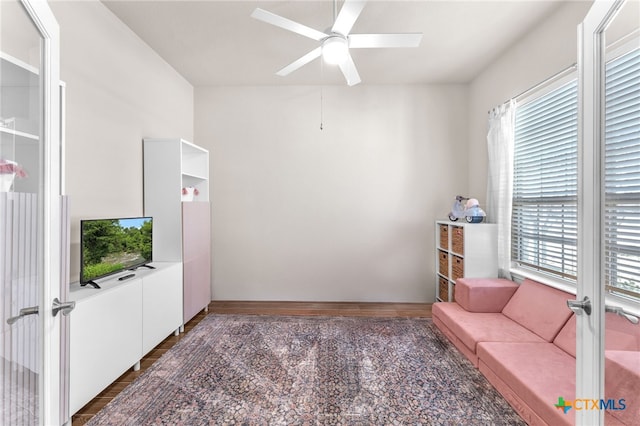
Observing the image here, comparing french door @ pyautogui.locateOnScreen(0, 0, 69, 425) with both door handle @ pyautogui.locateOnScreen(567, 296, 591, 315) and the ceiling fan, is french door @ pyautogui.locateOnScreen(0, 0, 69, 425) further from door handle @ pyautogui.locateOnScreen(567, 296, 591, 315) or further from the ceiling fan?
door handle @ pyautogui.locateOnScreen(567, 296, 591, 315)

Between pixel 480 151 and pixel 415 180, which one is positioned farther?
pixel 415 180

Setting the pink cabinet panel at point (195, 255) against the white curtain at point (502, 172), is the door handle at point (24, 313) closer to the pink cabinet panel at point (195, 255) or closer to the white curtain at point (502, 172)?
the pink cabinet panel at point (195, 255)

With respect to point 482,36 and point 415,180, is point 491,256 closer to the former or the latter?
point 415,180

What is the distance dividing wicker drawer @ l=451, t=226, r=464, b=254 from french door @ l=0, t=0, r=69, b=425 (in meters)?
3.36

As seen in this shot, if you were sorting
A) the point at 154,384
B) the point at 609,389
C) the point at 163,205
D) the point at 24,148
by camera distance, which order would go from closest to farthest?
the point at 24,148
the point at 609,389
the point at 154,384
the point at 163,205

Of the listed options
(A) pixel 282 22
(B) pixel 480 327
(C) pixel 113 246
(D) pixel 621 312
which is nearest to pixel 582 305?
(D) pixel 621 312

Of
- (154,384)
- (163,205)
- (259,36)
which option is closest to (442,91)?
(259,36)

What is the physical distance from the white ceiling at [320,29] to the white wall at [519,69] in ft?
0.36

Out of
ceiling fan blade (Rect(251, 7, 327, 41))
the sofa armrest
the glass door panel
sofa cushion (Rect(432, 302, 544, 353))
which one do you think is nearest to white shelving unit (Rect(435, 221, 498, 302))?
the sofa armrest

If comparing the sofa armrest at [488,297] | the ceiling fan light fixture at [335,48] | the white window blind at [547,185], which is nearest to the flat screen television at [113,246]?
the ceiling fan light fixture at [335,48]

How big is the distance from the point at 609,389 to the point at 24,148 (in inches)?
86.5

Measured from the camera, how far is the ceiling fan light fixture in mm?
2080

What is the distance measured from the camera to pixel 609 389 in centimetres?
108

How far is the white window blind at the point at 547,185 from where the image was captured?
2.37m
